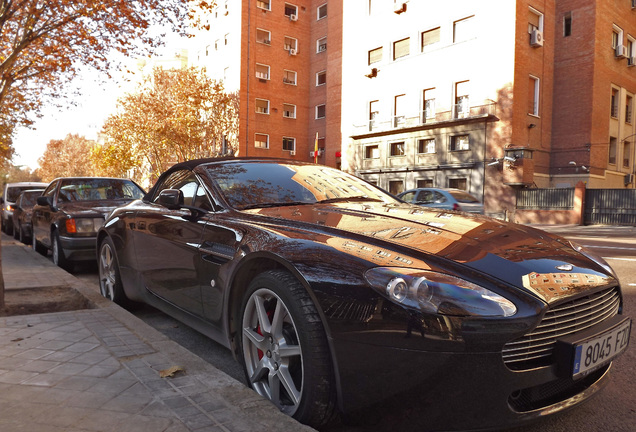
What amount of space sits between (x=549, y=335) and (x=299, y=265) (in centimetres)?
109

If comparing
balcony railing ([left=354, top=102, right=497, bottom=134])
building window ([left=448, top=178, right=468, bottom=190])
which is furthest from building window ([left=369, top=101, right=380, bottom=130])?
building window ([left=448, top=178, right=468, bottom=190])

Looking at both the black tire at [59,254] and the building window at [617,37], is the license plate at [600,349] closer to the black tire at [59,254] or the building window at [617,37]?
the black tire at [59,254]

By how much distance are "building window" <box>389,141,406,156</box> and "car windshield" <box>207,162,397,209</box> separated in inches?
1078

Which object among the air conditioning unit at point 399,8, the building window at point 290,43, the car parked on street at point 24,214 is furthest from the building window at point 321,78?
the car parked on street at point 24,214

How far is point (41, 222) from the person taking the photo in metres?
8.79

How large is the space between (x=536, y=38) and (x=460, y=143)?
6588mm

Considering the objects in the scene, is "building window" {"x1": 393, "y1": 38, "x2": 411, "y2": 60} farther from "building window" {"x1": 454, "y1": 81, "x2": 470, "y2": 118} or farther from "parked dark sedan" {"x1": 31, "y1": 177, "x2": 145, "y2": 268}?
"parked dark sedan" {"x1": 31, "y1": 177, "x2": 145, "y2": 268}

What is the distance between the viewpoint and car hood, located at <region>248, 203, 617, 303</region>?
211 centimetres

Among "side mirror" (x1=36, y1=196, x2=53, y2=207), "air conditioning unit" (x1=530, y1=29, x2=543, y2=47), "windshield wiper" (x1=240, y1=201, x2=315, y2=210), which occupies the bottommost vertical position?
"side mirror" (x1=36, y1=196, x2=53, y2=207)

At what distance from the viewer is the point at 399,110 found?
1219 inches

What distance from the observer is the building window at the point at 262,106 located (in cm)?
3931

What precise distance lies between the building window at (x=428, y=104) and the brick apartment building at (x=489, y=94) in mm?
59

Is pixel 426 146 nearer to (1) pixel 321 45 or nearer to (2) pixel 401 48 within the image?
(2) pixel 401 48

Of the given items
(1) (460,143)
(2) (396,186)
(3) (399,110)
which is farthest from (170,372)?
(3) (399,110)
